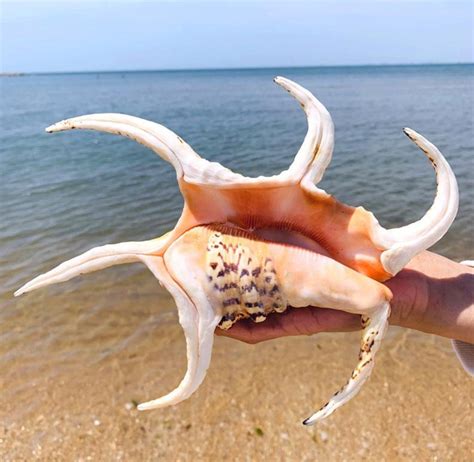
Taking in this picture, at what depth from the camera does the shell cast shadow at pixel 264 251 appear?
1645mm

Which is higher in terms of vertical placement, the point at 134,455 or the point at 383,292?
the point at 383,292

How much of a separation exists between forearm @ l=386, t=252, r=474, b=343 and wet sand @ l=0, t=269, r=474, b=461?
1.42 meters

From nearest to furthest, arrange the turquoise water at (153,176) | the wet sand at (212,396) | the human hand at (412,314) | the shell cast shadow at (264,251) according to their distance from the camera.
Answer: the shell cast shadow at (264,251), the human hand at (412,314), the wet sand at (212,396), the turquoise water at (153,176)

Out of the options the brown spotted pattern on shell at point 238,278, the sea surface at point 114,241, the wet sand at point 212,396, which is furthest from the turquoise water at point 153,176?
the brown spotted pattern on shell at point 238,278

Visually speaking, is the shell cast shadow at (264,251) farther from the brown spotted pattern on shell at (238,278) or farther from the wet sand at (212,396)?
the wet sand at (212,396)

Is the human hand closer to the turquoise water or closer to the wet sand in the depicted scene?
the wet sand

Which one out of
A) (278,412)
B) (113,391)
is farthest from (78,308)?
(278,412)

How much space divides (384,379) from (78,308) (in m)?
3.02

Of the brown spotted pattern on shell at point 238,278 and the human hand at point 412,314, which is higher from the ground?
the brown spotted pattern on shell at point 238,278

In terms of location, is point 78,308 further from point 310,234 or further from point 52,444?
point 310,234

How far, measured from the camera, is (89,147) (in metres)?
13.8

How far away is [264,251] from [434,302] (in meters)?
0.81

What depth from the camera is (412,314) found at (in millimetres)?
2025

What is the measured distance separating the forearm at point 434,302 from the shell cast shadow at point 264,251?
0.29 m
